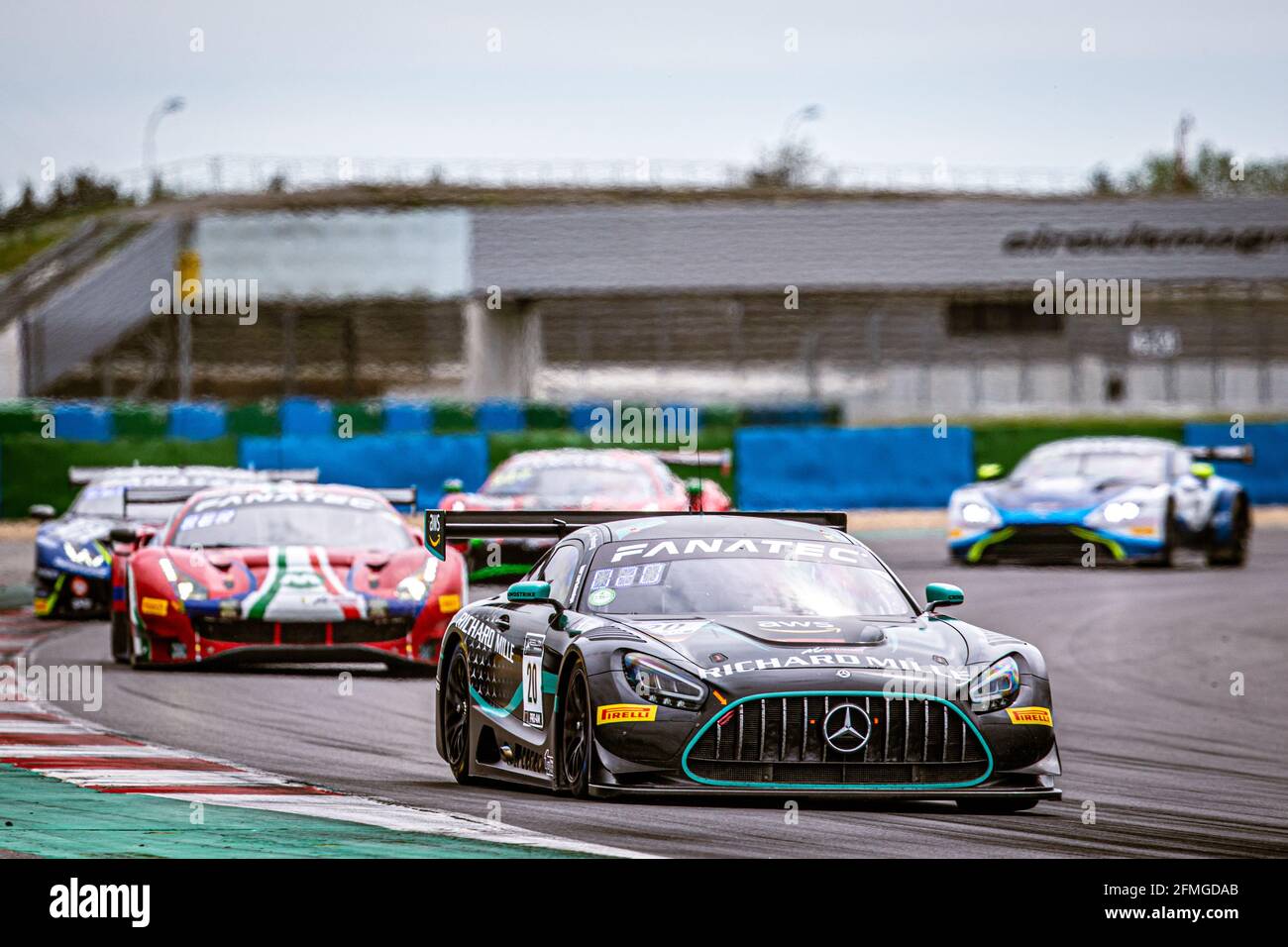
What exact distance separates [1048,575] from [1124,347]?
4189cm

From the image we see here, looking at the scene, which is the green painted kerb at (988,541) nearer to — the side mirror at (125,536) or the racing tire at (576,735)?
the side mirror at (125,536)

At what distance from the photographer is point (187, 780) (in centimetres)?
967

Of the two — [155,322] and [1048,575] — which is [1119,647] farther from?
[155,322]

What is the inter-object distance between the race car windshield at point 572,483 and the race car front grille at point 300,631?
6957 mm

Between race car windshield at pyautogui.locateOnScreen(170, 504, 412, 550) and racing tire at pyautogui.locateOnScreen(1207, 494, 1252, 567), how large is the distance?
1133cm

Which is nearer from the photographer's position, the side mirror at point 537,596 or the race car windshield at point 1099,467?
the side mirror at point 537,596

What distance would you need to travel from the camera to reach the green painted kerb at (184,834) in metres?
7.20

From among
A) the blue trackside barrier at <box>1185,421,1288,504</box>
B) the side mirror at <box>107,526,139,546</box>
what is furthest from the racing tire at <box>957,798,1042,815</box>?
the blue trackside barrier at <box>1185,421,1288,504</box>

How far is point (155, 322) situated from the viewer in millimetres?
56844

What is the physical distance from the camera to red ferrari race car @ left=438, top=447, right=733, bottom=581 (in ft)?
67.9

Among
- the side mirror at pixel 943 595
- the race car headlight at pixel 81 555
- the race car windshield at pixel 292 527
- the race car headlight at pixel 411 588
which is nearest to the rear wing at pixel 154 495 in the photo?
the race car headlight at pixel 81 555
